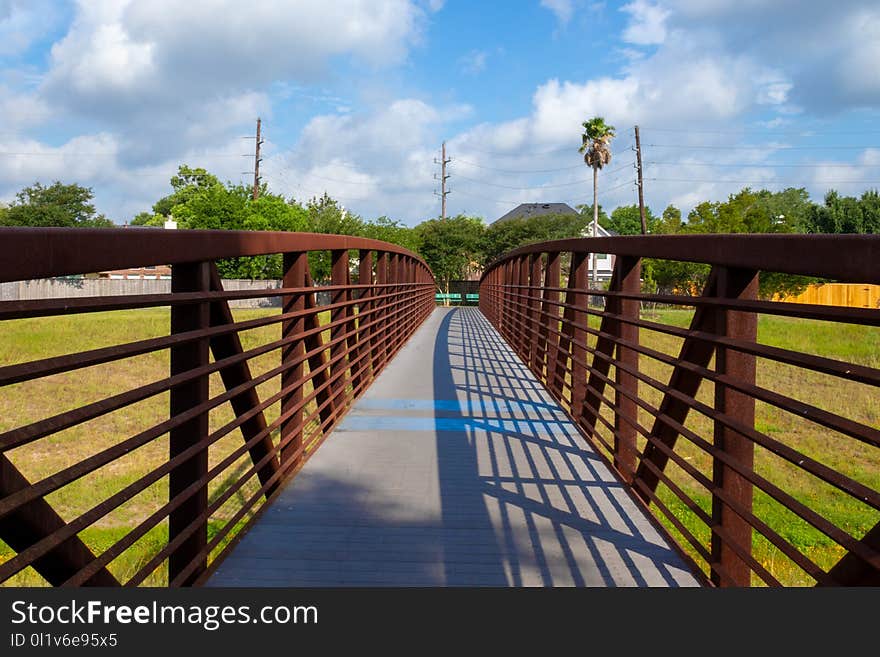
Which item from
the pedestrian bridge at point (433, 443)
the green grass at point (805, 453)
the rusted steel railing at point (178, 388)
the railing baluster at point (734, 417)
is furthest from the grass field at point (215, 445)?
the railing baluster at point (734, 417)

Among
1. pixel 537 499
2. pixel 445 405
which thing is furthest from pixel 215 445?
pixel 537 499

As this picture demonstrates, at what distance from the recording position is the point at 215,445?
1292cm

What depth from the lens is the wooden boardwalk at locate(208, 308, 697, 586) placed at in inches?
127

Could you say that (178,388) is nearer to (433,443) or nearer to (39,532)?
(39,532)

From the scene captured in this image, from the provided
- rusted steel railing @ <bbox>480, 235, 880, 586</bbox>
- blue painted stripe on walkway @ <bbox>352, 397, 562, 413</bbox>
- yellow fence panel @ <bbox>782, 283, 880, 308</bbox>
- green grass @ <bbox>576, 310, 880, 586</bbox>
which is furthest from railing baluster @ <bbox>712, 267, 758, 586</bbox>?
yellow fence panel @ <bbox>782, 283, 880, 308</bbox>

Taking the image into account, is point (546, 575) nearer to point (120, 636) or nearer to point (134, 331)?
point (120, 636)

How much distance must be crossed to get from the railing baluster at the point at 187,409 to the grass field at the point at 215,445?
4.31 metres

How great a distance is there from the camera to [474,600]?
7.93ft

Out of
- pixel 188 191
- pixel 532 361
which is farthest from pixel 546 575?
pixel 188 191

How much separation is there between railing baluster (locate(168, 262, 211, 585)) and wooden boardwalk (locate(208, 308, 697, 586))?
0.62ft

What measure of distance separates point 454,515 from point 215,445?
980cm

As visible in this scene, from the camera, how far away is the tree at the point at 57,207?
60188 mm

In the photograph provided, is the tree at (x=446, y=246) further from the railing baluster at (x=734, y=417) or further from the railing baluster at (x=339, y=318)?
the railing baluster at (x=734, y=417)

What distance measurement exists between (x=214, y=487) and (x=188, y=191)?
10082 cm
